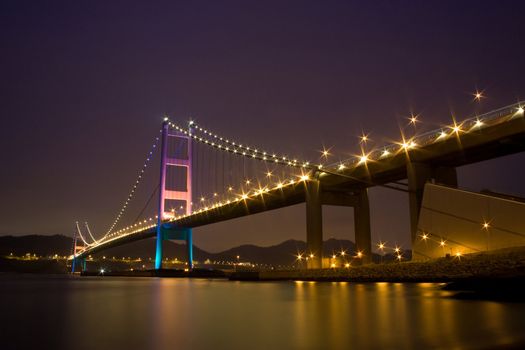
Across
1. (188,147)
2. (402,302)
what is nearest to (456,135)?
(402,302)

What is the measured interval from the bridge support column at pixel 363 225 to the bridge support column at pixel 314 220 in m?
4.00

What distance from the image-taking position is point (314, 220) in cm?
3875

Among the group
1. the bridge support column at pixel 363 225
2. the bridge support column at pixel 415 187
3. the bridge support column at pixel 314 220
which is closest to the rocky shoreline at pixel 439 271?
the bridge support column at pixel 314 220

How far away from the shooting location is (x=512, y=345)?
273 inches

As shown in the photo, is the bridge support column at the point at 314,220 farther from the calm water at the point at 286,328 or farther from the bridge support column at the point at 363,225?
the calm water at the point at 286,328

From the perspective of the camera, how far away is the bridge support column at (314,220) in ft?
126

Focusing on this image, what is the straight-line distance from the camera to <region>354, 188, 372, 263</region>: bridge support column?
4062cm

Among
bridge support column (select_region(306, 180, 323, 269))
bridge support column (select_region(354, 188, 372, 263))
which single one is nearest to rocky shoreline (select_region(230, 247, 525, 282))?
bridge support column (select_region(306, 180, 323, 269))

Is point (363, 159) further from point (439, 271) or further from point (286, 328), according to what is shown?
point (286, 328)

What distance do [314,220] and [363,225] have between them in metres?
5.22

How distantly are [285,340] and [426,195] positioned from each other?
1844cm

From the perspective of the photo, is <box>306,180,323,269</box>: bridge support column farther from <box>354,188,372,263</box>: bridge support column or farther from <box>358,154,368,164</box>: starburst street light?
<box>358,154,368,164</box>: starburst street light

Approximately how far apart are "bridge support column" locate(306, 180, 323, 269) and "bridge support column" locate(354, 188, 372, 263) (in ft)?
13.1

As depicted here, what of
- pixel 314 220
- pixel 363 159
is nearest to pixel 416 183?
pixel 363 159
